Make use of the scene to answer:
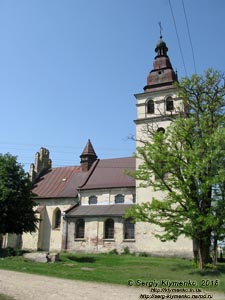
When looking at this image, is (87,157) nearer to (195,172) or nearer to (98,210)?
(98,210)

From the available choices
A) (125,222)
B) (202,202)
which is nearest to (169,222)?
(202,202)

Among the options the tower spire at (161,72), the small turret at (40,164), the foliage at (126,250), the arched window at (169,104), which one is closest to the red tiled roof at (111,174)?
the foliage at (126,250)

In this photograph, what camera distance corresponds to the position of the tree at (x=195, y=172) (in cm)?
1792

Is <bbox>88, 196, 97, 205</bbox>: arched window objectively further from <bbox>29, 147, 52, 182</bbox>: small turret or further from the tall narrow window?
<bbox>29, 147, 52, 182</bbox>: small turret

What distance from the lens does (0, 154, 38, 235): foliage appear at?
86.1ft

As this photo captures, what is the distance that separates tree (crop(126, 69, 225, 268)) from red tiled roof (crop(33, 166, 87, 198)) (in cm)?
1781

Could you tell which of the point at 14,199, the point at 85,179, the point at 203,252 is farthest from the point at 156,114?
the point at 203,252

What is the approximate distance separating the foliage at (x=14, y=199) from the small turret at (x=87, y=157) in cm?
1127

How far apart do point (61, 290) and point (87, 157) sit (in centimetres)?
2807

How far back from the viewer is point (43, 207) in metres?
37.0

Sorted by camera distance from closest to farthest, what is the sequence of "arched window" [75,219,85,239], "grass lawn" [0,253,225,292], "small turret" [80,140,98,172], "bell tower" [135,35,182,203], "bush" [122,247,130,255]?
1. "grass lawn" [0,253,225,292]
2. "bush" [122,247,130,255]
3. "bell tower" [135,35,182,203]
4. "arched window" [75,219,85,239]
5. "small turret" [80,140,98,172]

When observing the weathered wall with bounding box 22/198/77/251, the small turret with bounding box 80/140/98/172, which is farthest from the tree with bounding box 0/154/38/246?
the small turret with bounding box 80/140/98/172

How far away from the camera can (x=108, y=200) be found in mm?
33875

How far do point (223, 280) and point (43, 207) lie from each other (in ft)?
80.9
